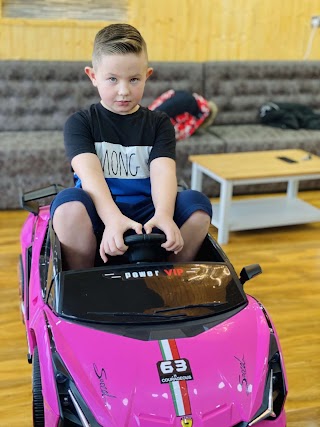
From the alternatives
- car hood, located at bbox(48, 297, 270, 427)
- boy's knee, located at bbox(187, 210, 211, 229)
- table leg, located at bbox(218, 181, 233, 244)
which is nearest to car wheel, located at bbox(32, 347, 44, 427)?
car hood, located at bbox(48, 297, 270, 427)

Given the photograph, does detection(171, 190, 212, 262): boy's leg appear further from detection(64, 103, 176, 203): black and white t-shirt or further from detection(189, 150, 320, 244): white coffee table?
detection(189, 150, 320, 244): white coffee table

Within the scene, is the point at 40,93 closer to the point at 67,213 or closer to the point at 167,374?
the point at 67,213

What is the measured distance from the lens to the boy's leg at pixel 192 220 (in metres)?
1.49

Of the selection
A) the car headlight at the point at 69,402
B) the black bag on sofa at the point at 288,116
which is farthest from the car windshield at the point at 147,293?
the black bag on sofa at the point at 288,116

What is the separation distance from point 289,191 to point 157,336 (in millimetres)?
2265

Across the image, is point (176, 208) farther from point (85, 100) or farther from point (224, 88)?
point (224, 88)

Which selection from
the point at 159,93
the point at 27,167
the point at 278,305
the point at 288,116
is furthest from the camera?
the point at 288,116

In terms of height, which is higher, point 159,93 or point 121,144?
point 121,144

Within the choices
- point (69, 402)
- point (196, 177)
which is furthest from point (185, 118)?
point (69, 402)

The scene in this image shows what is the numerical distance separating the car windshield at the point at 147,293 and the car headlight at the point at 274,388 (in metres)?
0.14

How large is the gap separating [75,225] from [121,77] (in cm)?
40

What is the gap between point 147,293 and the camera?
4.17ft

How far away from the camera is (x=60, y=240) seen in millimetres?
1436

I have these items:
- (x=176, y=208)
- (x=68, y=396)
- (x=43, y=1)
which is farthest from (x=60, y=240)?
(x=43, y=1)
